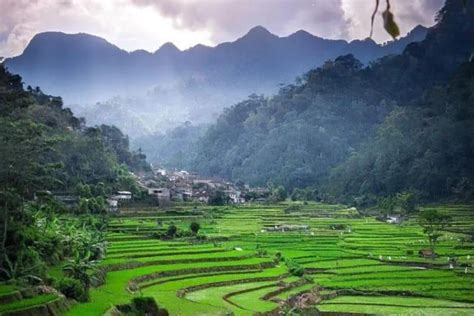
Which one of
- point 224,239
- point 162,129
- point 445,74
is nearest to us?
point 224,239

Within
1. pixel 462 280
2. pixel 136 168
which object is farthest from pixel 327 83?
pixel 462 280

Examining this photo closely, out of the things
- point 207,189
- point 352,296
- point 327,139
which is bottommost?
point 352,296

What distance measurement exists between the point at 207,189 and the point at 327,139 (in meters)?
21.9

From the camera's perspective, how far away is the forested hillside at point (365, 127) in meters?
59.0

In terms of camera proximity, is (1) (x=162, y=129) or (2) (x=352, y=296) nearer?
(2) (x=352, y=296)

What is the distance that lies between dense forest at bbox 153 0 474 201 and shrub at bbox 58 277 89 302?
141 feet

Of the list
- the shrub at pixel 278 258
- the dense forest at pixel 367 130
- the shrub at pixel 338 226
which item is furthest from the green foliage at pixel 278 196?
the shrub at pixel 278 258

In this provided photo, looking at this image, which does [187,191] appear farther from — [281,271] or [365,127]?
[281,271]

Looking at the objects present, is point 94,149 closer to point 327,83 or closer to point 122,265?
point 122,265

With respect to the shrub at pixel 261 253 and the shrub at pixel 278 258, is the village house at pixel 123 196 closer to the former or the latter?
the shrub at pixel 261 253

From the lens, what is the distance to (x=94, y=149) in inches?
1841


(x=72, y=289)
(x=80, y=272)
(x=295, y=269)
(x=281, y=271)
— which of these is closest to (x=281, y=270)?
(x=281, y=271)

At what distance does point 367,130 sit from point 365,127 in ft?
3.22

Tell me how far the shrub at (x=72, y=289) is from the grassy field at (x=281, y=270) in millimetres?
336
